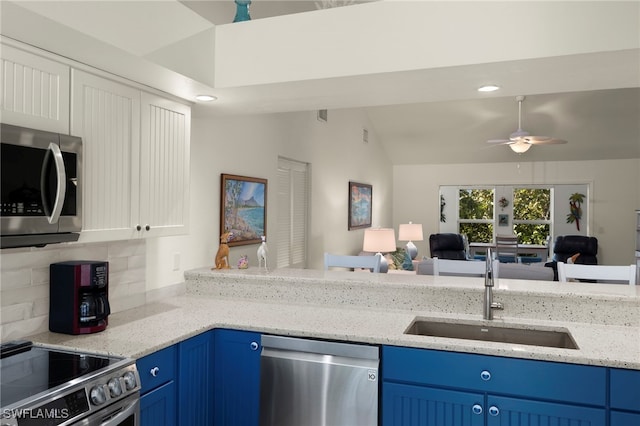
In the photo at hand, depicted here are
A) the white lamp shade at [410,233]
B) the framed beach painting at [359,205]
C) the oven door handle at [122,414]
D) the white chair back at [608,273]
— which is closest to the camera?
the oven door handle at [122,414]

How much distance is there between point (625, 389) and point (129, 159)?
236 centimetres

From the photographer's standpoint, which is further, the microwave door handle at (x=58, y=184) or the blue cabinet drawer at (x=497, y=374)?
the blue cabinet drawer at (x=497, y=374)

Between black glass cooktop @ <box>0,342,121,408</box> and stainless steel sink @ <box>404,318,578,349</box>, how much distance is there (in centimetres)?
140

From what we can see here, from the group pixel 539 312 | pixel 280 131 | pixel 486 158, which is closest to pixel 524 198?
pixel 486 158

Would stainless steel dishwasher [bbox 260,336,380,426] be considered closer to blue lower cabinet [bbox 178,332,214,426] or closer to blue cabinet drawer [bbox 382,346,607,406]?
blue cabinet drawer [bbox 382,346,607,406]

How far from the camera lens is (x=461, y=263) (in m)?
3.39

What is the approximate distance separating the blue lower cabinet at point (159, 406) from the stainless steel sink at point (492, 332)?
3.67 ft

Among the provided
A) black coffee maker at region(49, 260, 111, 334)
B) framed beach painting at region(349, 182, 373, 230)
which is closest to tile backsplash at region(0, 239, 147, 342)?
black coffee maker at region(49, 260, 111, 334)

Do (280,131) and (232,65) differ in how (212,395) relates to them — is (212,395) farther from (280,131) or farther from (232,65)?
(280,131)

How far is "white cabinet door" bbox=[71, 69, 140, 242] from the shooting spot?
2.12 m

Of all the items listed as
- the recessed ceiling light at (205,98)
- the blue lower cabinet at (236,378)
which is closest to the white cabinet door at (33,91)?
the recessed ceiling light at (205,98)

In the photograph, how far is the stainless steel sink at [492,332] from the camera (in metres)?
2.46

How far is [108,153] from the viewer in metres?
2.23

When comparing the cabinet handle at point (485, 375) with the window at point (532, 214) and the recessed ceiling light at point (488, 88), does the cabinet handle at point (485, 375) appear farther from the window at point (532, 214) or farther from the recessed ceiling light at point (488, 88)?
the window at point (532, 214)
